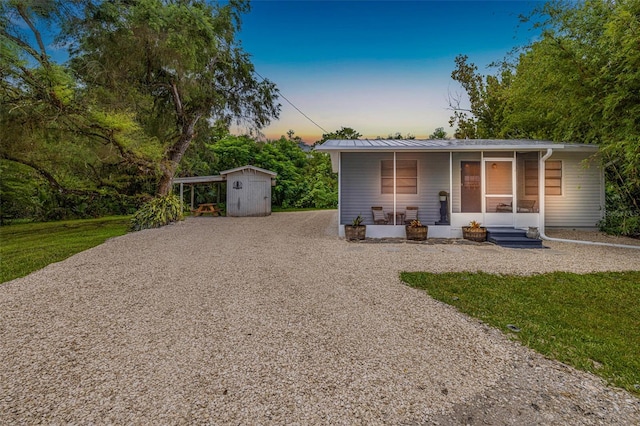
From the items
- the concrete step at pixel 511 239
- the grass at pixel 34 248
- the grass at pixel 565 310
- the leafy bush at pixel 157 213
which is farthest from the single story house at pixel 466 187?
the grass at pixel 34 248

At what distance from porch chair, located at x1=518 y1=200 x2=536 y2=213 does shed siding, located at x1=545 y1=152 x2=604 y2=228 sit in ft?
3.11

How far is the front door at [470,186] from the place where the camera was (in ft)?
29.9

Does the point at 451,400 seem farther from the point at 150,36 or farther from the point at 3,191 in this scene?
the point at 3,191

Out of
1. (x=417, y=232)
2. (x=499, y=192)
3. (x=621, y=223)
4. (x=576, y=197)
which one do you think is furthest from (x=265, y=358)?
(x=621, y=223)

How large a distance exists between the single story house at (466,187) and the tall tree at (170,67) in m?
6.48

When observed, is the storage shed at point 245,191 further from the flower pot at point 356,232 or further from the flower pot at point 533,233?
the flower pot at point 533,233

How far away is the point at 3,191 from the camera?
1152 centimetres

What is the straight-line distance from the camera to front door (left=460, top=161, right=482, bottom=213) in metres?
9.12

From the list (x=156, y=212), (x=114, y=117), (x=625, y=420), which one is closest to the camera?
(x=625, y=420)

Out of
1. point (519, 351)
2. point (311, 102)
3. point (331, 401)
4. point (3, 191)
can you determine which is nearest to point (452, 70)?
point (311, 102)

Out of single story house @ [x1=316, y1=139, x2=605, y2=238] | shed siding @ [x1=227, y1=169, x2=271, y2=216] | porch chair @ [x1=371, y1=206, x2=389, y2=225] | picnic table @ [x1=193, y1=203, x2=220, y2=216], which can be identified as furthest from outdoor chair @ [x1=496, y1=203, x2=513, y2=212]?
picnic table @ [x1=193, y1=203, x2=220, y2=216]

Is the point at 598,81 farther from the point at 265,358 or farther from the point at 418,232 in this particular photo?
the point at 265,358

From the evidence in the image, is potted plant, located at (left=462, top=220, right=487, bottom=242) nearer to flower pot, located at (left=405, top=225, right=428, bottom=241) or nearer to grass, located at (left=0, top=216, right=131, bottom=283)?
flower pot, located at (left=405, top=225, right=428, bottom=241)

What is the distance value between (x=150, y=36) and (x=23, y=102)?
4.22 metres
